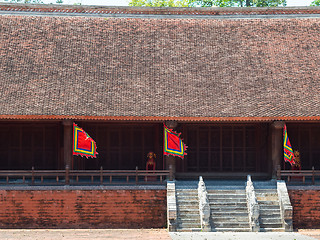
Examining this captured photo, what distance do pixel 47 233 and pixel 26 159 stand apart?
6.05 m

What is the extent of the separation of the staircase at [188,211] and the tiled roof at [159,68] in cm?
314

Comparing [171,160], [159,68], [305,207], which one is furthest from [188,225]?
[159,68]

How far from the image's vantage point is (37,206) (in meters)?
25.9

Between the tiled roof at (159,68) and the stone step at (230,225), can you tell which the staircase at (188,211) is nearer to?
the stone step at (230,225)

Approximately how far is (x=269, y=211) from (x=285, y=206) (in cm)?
71

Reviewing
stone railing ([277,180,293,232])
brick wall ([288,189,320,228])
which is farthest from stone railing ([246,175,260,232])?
brick wall ([288,189,320,228])

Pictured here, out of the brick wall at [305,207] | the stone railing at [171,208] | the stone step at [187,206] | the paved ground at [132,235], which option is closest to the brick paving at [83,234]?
the paved ground at [132,235]

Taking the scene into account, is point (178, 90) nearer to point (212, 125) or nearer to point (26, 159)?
point (212, 125)

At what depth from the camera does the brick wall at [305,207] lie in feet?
85.9

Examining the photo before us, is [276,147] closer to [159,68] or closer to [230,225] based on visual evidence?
[230,225]

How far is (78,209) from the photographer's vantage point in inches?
1022

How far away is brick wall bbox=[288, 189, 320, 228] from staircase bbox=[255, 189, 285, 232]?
801 millimetres

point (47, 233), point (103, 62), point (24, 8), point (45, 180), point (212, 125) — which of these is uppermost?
point (24, 8)

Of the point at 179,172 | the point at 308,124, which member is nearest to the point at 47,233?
the point at 179,172
